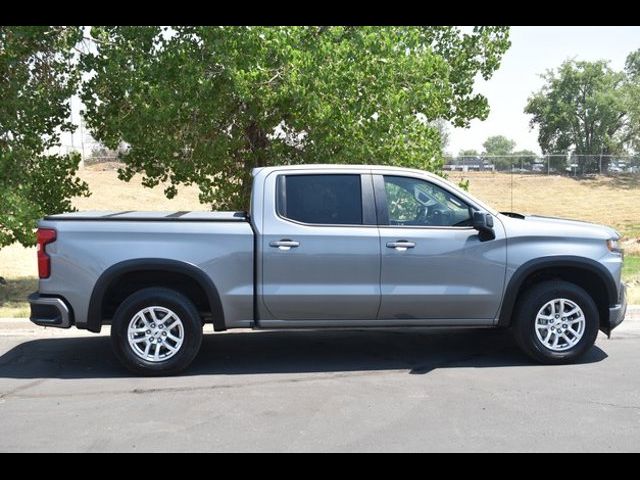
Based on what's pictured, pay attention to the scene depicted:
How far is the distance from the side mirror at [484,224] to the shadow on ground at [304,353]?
4.00 ft

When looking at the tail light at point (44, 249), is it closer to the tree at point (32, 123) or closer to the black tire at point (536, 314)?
the tree at point (32, 123)

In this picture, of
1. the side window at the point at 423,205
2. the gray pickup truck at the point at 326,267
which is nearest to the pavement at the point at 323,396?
the gray pickup truck at the point at 326,267

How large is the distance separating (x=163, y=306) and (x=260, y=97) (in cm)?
405

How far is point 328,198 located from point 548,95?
5445cm

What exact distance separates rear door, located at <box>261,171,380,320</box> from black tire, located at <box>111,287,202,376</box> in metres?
A: 0.68

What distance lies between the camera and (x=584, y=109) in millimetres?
55531

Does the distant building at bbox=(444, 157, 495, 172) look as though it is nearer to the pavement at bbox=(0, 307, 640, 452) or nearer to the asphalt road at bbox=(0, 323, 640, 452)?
the pavement at bbox=(0, 307, 640, 452)

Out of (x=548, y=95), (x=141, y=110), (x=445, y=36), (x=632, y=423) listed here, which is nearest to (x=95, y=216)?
(x=141, y=110)

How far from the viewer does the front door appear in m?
6.67

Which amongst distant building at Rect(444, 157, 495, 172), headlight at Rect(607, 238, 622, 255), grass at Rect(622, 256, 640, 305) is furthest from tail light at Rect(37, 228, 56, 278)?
distant building at Rect(444, 157, 495, 172)

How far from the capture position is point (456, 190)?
6.86 m

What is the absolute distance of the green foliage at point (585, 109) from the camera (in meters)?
54.2

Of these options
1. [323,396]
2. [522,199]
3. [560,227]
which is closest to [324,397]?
[323,396]
